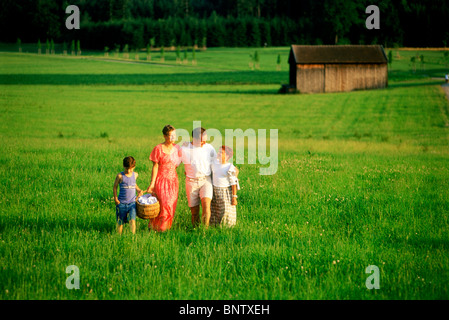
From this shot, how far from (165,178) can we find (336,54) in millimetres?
61379

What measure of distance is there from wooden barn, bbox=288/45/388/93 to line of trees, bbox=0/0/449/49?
60.2ft

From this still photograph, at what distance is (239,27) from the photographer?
166250 mm

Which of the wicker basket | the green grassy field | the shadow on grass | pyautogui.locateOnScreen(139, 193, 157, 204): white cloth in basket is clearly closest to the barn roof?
the shadow on grass

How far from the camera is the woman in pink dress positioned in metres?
8.91

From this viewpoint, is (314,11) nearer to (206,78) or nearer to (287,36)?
(287,36)

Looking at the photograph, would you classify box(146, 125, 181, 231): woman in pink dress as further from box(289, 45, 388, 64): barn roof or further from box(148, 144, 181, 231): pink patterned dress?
box(289, 45, 388, 64): barn roof

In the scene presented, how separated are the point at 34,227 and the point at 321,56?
2414 inches

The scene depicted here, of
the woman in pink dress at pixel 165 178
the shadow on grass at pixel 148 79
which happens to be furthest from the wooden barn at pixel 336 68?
the woman in pink dress at pixel 165 178

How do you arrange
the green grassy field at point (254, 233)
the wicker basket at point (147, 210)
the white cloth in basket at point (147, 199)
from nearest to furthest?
the green grassy field at point (254, 233) → the wicker basket at point (147, 210) → the white cloth in basket at point (147, 199)

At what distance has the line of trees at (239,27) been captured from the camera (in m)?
98.6

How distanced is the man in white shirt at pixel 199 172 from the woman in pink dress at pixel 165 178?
0.25 meters

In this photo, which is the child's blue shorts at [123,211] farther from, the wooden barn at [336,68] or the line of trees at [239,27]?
the line of trees at [239,27]
